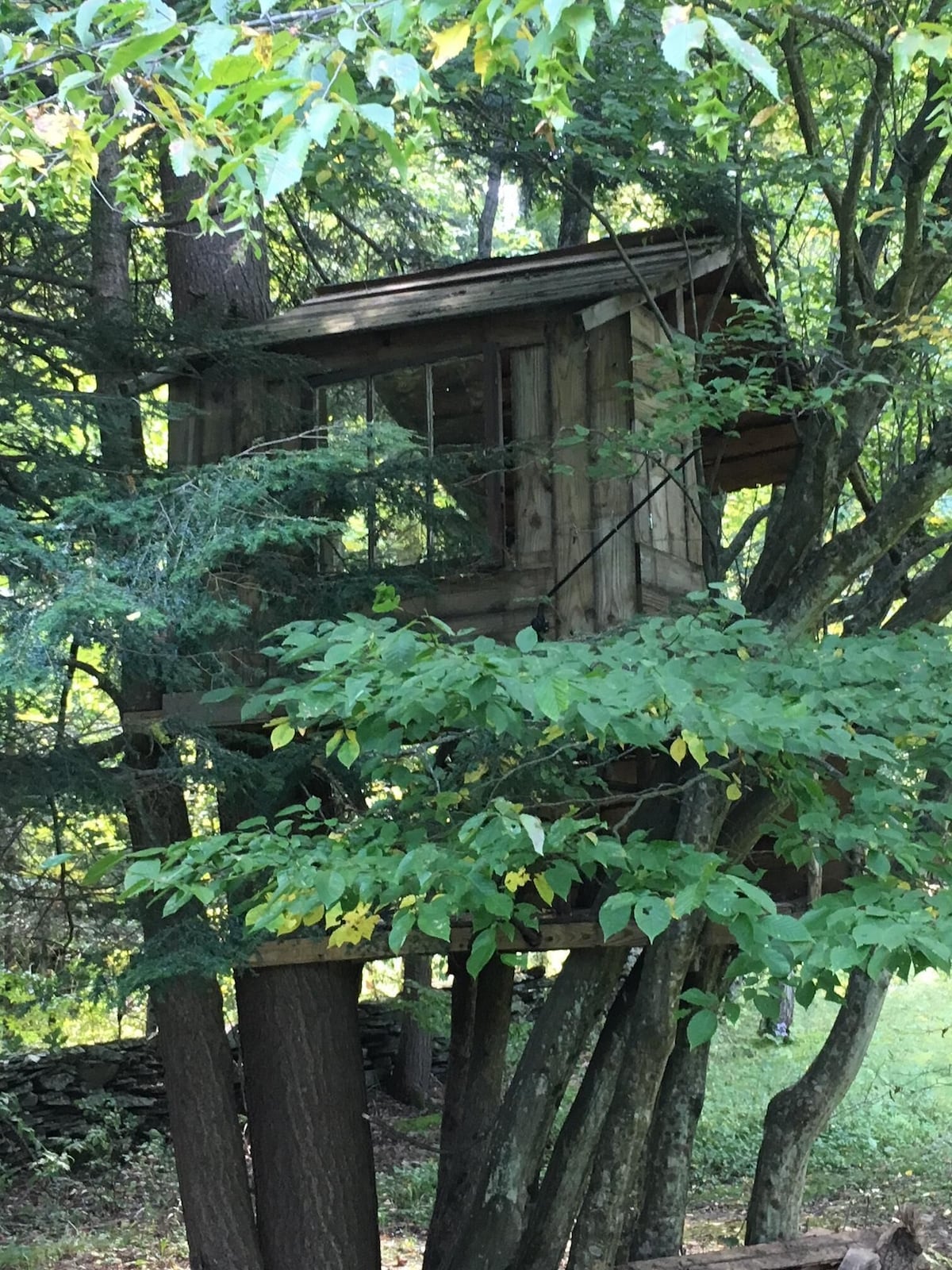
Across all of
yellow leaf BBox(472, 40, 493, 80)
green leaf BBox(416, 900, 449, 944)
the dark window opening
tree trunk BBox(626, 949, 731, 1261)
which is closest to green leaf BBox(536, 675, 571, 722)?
green leaf BBox(416, 900, 449, 944)

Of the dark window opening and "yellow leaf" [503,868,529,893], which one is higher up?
the dark window opening

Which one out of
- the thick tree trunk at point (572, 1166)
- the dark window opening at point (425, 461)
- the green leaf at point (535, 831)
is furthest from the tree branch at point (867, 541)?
the green leaf at point (535, 831)

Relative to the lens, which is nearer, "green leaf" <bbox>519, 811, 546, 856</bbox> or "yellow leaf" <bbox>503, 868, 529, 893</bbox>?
"green leaf" <bbox>519, 811, 546, 856</bbox>

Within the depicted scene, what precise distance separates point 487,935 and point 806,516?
3.67 metres

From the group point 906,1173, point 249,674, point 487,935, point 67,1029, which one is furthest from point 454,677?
point 67,1029

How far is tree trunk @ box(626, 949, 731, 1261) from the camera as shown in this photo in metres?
6.77

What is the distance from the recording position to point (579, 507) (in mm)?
6785

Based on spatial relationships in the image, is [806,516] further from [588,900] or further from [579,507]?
[588,900]

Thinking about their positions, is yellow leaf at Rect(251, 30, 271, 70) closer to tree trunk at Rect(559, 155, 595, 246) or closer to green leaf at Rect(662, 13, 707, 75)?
green leaf at Rect(662, 13, 707, 75)

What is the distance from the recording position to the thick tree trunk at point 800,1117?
709 cm

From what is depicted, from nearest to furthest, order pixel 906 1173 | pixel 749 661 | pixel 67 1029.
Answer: pixel 749 661 → pixel 906 1173 → pixel 67 1029

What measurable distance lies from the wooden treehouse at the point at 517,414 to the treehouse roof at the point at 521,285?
0.02m

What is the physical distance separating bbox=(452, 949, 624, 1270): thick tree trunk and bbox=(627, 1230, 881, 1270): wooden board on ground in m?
0.63

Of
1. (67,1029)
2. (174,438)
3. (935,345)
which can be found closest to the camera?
(935,345)
